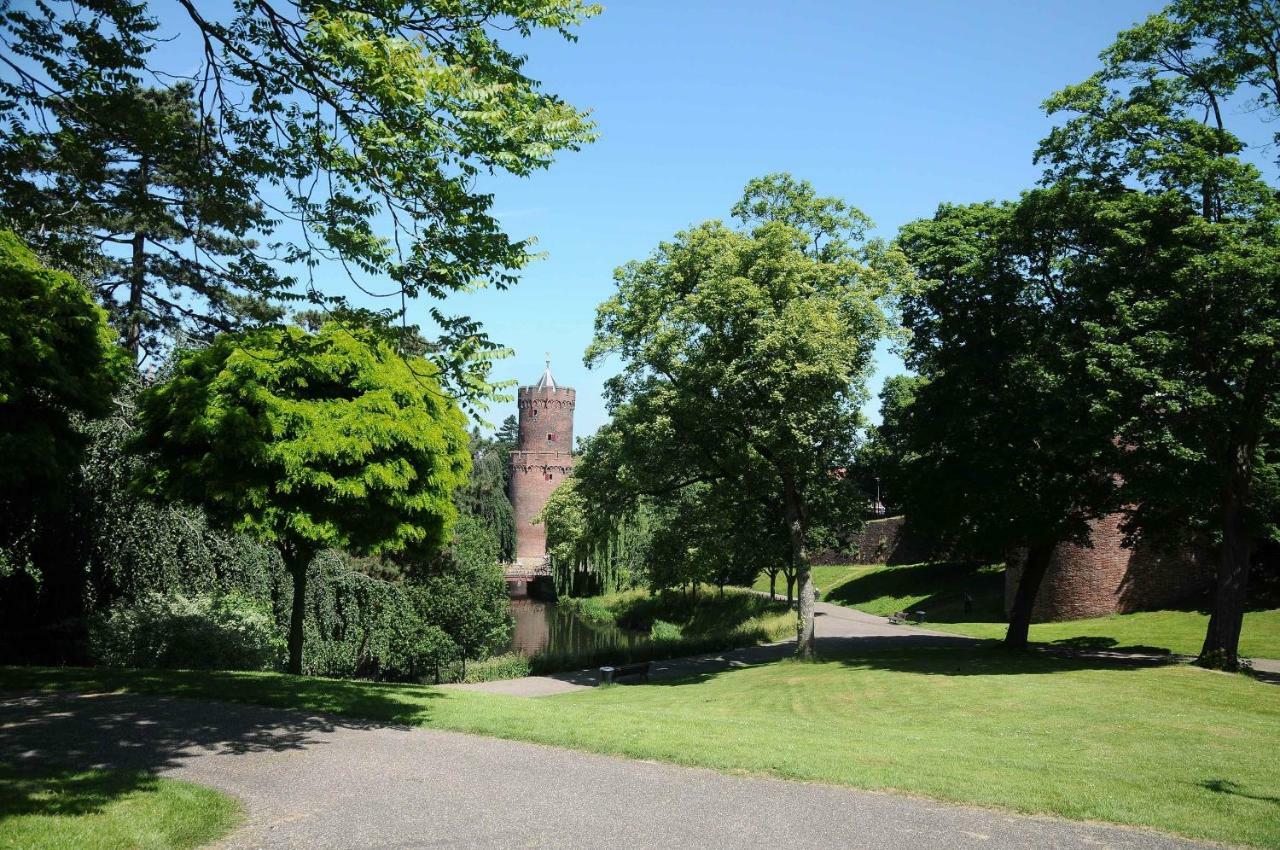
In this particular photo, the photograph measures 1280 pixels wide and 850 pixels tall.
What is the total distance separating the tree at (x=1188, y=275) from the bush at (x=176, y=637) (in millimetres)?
16331

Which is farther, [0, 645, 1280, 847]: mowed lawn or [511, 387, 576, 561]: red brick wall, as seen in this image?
[511, 387, 576, 561]: red brick wall

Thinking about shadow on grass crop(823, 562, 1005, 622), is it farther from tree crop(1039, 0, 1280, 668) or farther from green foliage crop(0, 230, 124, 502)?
green foliage crop(0, 230, 124, 502)

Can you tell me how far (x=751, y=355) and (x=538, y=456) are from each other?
49451mm

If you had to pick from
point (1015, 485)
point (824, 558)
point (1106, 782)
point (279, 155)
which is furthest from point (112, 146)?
point (824, 558)

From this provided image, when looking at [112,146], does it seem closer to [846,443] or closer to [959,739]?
[959,739]

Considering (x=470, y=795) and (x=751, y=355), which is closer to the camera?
(x=470, y=795)

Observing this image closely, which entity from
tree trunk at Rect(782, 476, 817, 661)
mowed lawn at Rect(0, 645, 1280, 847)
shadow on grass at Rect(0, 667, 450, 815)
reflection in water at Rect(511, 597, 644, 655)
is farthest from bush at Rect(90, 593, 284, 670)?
reflection in water at Rect(511, 597, 644, 655)

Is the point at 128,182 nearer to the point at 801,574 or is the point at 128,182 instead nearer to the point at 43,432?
the point at 43,432

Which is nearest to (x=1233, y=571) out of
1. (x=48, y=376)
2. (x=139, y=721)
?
(x=139, y=721)

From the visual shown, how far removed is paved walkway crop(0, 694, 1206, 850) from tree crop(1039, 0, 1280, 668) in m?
11.8

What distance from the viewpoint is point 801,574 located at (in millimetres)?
22188

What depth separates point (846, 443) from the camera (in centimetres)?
2188

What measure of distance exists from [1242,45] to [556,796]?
19111 mm

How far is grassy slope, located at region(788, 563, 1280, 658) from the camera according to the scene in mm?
23938
